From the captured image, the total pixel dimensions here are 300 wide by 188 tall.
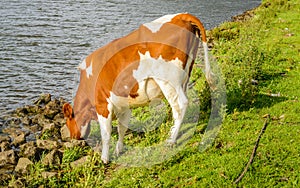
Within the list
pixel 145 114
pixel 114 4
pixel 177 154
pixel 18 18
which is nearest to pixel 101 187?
pixel 177 154

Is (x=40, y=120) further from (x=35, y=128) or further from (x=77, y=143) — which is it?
(x=77, y=143)

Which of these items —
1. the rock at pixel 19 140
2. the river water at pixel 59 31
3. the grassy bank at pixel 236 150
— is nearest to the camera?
the grassy bank at pixel 236 150

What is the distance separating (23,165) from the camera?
8.52 metres

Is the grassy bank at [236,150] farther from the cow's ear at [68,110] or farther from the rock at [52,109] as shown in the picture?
the rock at [52,109]

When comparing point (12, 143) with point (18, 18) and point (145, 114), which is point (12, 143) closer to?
point (145, 114)

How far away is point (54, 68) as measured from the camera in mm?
16125

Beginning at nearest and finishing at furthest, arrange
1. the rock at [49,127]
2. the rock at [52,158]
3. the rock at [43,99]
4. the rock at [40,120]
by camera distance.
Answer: the rock at [52,158], the rock at [49,127], the rock at [40,120], the rock at [43,99]

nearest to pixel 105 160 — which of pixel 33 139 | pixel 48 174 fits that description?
pixel 48 174

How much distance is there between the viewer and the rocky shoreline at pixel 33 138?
8555 millimetres

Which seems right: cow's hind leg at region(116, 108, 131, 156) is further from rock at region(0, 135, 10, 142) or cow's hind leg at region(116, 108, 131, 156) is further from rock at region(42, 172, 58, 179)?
rock at region(0, 135, 10, 142)

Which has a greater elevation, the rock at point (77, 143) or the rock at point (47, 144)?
the rock at point (77, 143)

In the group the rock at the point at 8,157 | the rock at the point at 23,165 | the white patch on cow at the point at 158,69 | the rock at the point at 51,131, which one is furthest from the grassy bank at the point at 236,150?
the rock at the point at 51,131

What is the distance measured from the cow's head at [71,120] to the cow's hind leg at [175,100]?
215 centimetres

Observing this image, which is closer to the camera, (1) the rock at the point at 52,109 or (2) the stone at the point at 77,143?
(2) the stone at the point at 77,143
